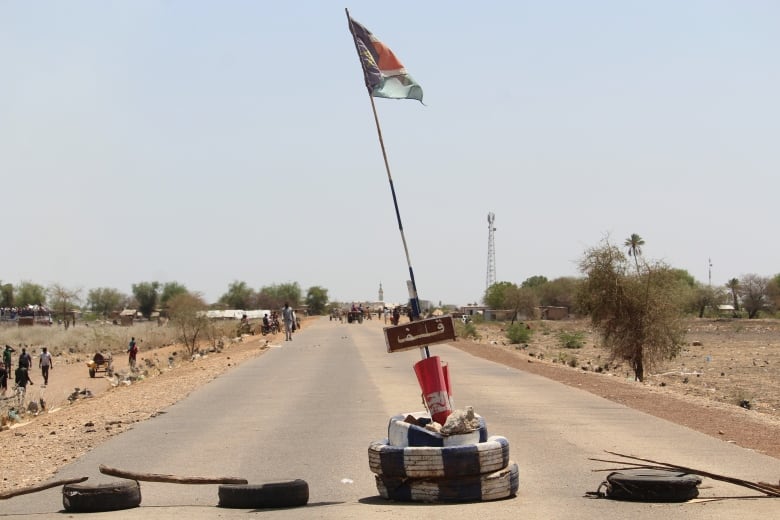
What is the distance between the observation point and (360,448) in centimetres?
1421

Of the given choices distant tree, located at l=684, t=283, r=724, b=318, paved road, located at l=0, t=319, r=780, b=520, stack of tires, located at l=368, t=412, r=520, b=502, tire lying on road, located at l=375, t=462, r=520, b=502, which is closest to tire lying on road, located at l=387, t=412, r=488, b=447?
stack of tires, located at l=368, t=412, r=520, b=502

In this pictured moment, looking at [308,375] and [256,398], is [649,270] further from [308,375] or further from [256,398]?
[256,398]

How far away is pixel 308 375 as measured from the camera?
28922mm

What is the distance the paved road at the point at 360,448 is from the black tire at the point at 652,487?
141 mm

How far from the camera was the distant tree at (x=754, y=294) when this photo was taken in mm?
153000

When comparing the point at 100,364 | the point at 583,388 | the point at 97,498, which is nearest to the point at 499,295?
the point at 100,364

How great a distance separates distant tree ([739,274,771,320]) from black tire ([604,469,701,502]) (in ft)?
473

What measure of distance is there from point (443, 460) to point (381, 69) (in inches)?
219

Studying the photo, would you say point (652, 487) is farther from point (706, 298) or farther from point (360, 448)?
point (706, 298)

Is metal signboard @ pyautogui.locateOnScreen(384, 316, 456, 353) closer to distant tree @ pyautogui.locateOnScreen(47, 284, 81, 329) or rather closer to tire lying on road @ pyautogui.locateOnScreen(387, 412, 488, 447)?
tire lying on road @ pyautogui.locateOnScreen(387, 412, 488, 447)

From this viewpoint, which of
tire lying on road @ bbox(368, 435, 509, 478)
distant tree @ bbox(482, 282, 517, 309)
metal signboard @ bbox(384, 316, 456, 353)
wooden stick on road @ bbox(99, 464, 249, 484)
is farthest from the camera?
distant tree @ bbox(482, 282, 517, 309)

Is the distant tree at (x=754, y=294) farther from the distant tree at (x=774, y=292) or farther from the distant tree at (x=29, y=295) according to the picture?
the distant tree at (x=29, y=295)

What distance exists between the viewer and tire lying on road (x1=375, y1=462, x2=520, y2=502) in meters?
9.87

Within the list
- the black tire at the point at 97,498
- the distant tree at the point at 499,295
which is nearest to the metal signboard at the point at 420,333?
the black tire at the point at 97,498
